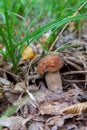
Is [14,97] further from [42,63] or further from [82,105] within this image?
[82,105]

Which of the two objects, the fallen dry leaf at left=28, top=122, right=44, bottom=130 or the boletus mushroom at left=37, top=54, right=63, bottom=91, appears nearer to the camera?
the fallen dry leaf at left=28, top=122, right=44, bottom=130

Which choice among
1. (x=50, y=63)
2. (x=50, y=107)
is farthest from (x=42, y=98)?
(x=50, y=63)

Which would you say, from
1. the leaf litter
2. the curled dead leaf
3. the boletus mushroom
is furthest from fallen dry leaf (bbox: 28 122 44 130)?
the boletus mushroom

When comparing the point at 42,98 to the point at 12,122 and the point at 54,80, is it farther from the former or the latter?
the point at 12,122

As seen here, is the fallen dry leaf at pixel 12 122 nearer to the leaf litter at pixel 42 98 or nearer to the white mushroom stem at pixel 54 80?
the leaf litter at pixel 42 98

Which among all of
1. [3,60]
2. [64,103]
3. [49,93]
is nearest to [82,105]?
[64,103]

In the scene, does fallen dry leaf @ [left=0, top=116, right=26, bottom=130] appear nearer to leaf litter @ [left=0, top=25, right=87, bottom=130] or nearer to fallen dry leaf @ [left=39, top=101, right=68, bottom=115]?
leaf litter @ [left=0, top=25, right=87, bottom=130]

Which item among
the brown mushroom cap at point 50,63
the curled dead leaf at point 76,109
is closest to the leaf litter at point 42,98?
the curled dead leaf at point 76,109
